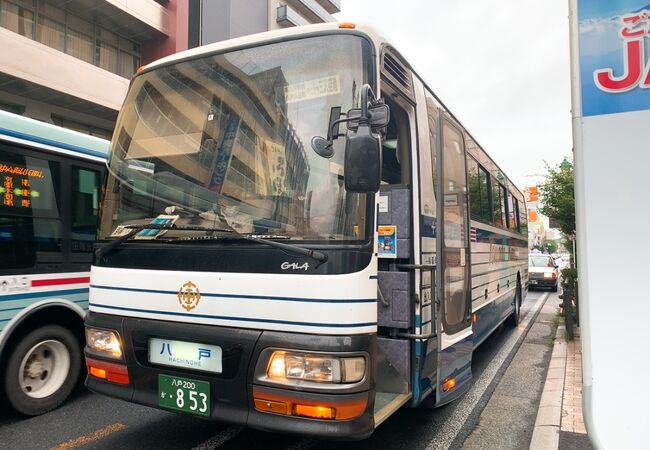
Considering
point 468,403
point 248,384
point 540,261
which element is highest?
point 540,261

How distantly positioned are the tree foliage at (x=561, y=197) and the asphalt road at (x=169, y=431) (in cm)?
982

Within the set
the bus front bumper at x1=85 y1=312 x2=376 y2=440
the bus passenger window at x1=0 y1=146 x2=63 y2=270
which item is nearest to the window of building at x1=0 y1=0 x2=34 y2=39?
the bus passenger window at x1=0 y1=146 x2=63 y2=270

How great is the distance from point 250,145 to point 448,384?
8.67ft

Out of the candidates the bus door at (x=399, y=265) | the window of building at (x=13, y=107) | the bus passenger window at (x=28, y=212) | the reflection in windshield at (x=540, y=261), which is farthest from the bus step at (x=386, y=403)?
the reflection in windshield at (x=540, y=261)

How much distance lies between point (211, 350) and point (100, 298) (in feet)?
3.56

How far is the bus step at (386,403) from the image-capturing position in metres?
3.11

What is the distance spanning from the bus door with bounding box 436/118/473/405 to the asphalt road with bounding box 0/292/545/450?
37 cm

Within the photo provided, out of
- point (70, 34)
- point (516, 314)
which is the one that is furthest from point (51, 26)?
point (516, 314)

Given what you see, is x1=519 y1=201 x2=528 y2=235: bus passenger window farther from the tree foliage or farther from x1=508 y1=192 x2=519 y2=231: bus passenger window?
the tree foliage

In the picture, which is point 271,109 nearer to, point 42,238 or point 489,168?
point 42,238

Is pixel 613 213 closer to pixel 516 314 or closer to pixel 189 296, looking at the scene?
pixel 189 296

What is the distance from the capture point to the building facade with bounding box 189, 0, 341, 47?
19719 mm

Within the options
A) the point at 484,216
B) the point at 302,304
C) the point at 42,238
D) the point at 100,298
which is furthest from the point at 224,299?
the point at 484,216

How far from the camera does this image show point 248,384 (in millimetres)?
2871
